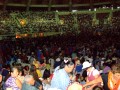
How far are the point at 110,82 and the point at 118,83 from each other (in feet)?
0.92

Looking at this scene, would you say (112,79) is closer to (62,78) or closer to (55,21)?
(62,78)

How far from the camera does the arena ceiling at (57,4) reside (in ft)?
109

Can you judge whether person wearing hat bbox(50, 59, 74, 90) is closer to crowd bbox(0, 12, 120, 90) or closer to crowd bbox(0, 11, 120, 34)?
crowd bbox(0, 12, 120, 90)

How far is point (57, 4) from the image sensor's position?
34719 millimetres

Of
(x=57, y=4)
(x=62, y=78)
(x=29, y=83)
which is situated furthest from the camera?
(x=57, y=4)

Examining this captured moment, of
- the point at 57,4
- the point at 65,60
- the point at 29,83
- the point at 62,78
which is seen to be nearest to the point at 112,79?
the point at 62,78

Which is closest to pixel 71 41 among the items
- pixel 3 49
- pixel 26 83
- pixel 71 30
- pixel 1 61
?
pixel 71 30

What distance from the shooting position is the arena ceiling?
33294 mm

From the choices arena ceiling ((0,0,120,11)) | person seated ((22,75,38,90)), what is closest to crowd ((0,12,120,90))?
person seated ((22,75,38,90))

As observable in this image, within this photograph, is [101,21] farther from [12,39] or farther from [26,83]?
[26,83]

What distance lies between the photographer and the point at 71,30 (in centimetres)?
3731

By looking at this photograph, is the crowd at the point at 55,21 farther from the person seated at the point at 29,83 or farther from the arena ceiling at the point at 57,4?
the person seated at the point at 29,83

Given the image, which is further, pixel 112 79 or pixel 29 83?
pixel 29 83

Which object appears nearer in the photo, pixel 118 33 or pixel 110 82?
pixel 110 82
